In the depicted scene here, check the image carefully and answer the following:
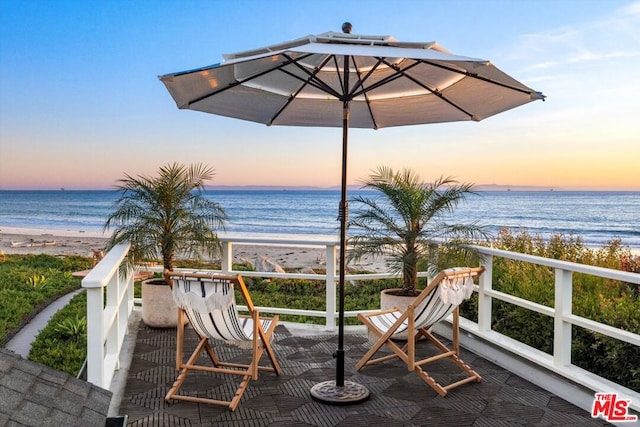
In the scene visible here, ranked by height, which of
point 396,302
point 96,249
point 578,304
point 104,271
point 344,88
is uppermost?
point 344,88

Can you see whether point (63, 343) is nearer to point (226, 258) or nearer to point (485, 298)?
point (226, 258)

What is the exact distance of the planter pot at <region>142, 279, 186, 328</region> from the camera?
5.78 meters

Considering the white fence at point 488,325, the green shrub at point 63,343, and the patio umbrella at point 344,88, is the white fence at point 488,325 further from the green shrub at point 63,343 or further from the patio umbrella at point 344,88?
the patio umbrella at point 344,88

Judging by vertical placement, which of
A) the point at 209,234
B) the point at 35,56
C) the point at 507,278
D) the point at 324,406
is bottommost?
the point at 324,406

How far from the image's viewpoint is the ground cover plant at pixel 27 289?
26.1 ft

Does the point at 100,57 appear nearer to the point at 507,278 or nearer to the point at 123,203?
the point at 123,203

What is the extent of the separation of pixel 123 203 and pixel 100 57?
18993 mm

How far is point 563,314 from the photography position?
13.1 feet

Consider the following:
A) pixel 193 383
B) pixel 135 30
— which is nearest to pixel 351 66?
pixel 193 383

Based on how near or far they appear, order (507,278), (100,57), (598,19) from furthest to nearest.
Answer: (100,57), (598,19), (507,278)

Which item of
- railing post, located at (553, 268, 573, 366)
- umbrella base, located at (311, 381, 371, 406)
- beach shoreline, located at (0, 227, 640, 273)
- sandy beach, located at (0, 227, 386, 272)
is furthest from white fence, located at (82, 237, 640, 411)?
sandy beach, located at (0, 227, 386, 272)

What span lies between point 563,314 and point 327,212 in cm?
3670

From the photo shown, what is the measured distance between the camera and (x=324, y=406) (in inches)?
149

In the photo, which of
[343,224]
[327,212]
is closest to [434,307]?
[343,224]
